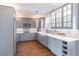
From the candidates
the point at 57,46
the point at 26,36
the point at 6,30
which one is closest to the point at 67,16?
the point at 57,46

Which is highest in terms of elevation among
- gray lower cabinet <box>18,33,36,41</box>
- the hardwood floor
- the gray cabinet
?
the gray cabinet

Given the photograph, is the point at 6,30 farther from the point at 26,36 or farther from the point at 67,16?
the point at 26,36

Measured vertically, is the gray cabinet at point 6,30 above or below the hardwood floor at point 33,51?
above

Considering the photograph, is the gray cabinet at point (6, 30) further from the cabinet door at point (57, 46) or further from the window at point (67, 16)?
the window at point (67, 16)

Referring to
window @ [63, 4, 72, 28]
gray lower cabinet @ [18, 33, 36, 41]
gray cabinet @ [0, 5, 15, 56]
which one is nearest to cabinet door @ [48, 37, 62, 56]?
window @ [63, 4, 72, 28]

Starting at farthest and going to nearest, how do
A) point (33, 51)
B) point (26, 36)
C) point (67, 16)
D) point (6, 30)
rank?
point (26, 36) < point (33, 51) < point (67, 16) < point (6, 30)

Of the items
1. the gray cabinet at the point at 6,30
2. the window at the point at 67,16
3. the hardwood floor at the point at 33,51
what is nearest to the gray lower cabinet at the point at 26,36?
the hardwood floor at the point at 33,51

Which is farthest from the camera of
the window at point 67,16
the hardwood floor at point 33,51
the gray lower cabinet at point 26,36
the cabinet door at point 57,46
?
the gray lower cabinet at point 26,36

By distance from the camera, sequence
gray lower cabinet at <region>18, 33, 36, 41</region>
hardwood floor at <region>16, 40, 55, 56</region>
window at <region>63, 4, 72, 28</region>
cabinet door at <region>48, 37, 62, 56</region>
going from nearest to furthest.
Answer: cabinet door at <region>48, 37, 62, 56</region> → window at <region>63, 4, 72, 28</region> → hardwood floor at <region>16, 40, 55, 56</region> → gray lower cabinet at <region>18, 33, 36, 41</region>

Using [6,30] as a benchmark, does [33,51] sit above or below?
below

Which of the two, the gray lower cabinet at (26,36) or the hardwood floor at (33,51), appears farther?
the gray lower cabinet at (26,36)

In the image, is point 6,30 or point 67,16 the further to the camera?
point 67,16

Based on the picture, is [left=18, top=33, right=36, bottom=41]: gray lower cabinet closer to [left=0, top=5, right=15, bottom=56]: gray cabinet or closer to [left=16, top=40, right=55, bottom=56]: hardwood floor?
[left=16, top=40, right=55, bottom=56]: hardwood floor

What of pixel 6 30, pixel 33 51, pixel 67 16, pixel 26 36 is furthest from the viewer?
pixel 26 36
